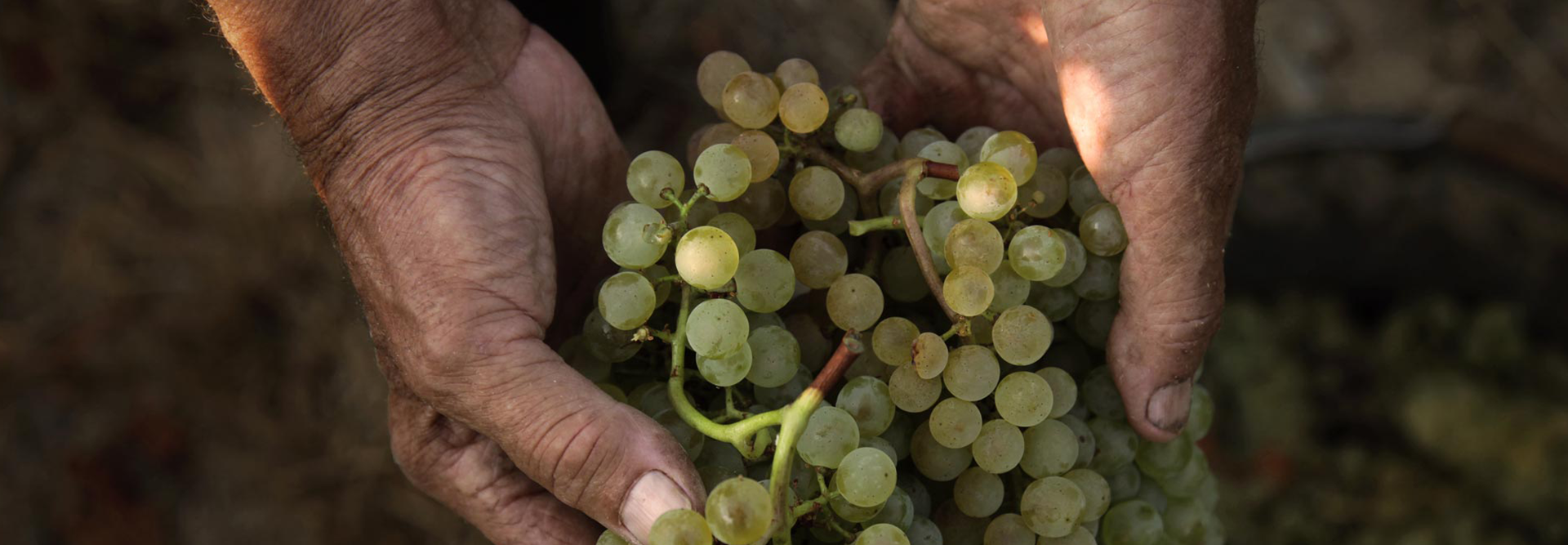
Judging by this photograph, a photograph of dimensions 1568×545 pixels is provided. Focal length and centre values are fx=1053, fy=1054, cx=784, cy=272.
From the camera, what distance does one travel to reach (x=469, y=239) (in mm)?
1067

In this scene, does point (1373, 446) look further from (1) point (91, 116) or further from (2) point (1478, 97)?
(1) point (91, 116)

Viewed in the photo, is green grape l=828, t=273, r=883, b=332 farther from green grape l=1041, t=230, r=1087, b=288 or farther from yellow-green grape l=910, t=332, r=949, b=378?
green grape l=1041, t=230, r=1087, b=288

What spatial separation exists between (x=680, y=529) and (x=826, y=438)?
15cm

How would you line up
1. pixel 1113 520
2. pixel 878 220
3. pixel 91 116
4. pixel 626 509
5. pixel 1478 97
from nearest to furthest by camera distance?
1. pixel 626 509
2. pixel 878 220
3. pixel 1113 520
4. pixel 91 116
5. pixel 1478 97

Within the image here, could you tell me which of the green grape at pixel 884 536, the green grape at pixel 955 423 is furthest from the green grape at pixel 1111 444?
the green grape at pixel 884 536

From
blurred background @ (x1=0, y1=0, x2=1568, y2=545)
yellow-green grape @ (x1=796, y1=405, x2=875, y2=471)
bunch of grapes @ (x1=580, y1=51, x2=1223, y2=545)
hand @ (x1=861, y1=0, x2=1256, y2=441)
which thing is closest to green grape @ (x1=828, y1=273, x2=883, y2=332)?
bunch of grapes @ (x1=580, y1=51, x2=1223, y2=545)

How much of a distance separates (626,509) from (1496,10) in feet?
9.98

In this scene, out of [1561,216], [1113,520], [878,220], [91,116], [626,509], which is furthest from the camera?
[91,116]

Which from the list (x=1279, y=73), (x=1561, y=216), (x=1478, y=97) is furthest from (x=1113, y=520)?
(x=1478, y=97)

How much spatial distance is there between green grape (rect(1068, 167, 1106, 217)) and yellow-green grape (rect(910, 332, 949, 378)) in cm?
32

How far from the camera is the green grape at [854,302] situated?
102 centimetres

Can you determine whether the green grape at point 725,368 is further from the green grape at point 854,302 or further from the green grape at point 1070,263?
the green grape at point 1070,263

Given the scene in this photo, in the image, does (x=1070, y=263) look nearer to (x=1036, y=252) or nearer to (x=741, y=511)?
(x=1036, y=252)

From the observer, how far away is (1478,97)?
292cm
